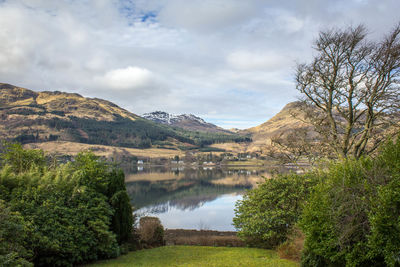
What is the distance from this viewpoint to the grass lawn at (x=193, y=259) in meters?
10.6

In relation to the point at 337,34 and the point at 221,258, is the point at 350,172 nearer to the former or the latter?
the point at 221,258

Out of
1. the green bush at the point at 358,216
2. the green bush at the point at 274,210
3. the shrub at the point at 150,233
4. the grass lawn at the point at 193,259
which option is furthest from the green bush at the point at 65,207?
the green bush at the point at 358,216

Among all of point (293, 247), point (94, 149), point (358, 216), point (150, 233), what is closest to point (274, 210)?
point (293, 247)

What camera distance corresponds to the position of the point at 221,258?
11.8 m

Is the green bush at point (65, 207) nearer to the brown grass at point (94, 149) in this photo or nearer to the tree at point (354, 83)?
the tree at point (354, 83)

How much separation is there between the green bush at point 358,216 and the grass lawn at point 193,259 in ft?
8.26

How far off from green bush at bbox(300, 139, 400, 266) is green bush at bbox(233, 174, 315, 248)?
5135 mm

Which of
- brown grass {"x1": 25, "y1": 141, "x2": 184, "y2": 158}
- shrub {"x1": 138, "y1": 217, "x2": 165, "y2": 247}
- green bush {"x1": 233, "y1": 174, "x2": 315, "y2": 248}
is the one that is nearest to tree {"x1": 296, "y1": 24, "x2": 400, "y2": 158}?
green bush {"x1": 233, "y1": 174, "x2": 315, "y2": 248}

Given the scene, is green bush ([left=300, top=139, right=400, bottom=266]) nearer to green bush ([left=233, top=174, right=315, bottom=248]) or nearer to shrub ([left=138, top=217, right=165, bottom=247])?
green bush ([left=233, top=174, right=315, bottom=248])

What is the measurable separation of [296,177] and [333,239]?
742 cm

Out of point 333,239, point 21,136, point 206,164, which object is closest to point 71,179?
point 333,239

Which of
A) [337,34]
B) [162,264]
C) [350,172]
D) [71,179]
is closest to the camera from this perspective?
[350,172]

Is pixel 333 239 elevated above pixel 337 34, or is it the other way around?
pixel 337 34

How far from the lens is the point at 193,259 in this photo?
1184cm
